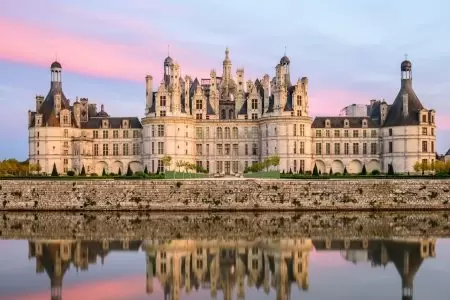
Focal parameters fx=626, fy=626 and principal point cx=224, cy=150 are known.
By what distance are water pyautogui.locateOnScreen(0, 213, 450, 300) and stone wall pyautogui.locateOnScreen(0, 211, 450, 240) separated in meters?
0.16

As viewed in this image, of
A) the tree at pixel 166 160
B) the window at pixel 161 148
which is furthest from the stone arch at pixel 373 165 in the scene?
the window at pixel 161 148

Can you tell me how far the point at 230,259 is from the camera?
26.0m

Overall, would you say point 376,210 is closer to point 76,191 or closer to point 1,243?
point 76,191

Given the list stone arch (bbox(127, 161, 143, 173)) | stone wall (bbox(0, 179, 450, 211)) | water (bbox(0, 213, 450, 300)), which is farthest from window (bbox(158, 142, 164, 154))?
water (bbox(0, 213, 450, 300))

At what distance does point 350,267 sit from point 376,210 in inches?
955

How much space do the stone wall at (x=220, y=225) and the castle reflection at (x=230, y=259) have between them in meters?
2.13

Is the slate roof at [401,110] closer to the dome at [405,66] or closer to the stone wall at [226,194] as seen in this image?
the dome at [405,66]

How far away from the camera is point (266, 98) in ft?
245

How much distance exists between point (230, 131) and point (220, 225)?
38.2m

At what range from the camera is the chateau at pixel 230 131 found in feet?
234

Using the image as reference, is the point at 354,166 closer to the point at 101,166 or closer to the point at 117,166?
the point at 117,166

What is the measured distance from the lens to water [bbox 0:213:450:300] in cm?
2044

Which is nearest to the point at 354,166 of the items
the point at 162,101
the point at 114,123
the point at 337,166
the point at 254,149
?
the point at 337,166

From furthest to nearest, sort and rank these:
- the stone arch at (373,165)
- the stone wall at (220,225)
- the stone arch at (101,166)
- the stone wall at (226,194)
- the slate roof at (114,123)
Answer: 1. the slate roof at (114,123)
2. the stone arch at (101,166)
3. the stone arch at (373,165)
4. the stone wall at (226,194)
5. the stone wall at (220,225)
